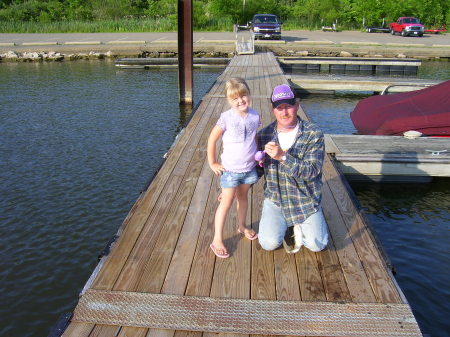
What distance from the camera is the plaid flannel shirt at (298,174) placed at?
399 centimetres

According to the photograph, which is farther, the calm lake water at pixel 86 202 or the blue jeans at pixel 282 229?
the calm lake water at pixel 86 202

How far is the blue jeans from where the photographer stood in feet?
13.8

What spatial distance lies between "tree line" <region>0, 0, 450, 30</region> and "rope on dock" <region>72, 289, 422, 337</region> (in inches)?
1623

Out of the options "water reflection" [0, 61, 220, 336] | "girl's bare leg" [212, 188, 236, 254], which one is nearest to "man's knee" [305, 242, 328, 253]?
"girl's bare leg" [212, 188, 236, 254]

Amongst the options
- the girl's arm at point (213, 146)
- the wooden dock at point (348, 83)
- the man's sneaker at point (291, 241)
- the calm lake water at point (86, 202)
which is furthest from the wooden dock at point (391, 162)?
the wooden dock at point (348, 83)

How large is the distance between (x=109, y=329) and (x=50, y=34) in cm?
3993

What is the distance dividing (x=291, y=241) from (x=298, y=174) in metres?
0.90

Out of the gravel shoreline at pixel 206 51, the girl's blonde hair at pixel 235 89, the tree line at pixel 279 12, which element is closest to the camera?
the girl's blonde hair at pixel 235 89

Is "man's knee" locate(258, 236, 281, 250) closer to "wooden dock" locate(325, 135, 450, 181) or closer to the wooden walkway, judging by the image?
the wooden walkway

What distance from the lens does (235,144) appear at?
4.05 m

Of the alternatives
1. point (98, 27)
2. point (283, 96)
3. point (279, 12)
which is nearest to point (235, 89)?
point (283, 96)

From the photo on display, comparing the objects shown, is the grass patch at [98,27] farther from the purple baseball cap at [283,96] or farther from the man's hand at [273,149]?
the man's hand at [273,149]

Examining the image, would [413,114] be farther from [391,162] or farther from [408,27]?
[408,27]

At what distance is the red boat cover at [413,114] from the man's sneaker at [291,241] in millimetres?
6085
